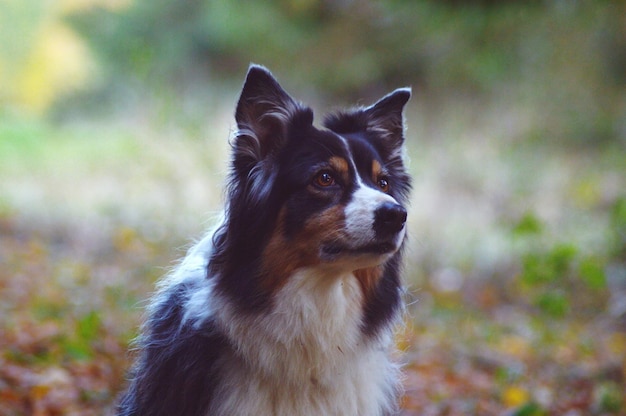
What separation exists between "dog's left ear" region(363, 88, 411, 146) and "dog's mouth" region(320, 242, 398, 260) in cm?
88

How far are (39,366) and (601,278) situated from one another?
4678mm

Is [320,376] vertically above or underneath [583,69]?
underneath

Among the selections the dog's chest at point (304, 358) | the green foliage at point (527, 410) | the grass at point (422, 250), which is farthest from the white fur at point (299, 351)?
the grass at point (422, 250)

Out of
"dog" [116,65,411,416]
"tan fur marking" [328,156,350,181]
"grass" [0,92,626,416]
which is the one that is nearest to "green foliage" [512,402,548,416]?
"grass" [0,92,626,416]

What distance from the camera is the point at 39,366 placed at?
5.16 metres

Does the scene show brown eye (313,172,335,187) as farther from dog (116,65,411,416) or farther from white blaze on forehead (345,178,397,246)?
white blaze on forehead (345,178,397,246)

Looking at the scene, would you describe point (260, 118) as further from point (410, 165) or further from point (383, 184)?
point (410, 165)

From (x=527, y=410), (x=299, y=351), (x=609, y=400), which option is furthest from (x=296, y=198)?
(x=609, y=400)

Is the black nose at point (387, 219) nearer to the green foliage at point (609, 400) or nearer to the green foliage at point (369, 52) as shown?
the green foliage at point (609, 400)

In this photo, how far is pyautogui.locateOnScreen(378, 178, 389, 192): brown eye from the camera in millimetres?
3741

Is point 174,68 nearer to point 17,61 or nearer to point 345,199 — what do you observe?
point 17,61

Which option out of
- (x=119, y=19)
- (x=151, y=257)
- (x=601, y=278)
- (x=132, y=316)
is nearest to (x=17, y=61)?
(x=119, y=19)

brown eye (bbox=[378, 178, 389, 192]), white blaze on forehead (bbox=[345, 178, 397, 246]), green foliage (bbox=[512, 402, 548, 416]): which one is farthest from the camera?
green foliage (bbox=[512, 402, 548, 416])

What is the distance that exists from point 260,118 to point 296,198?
454 millimetres
